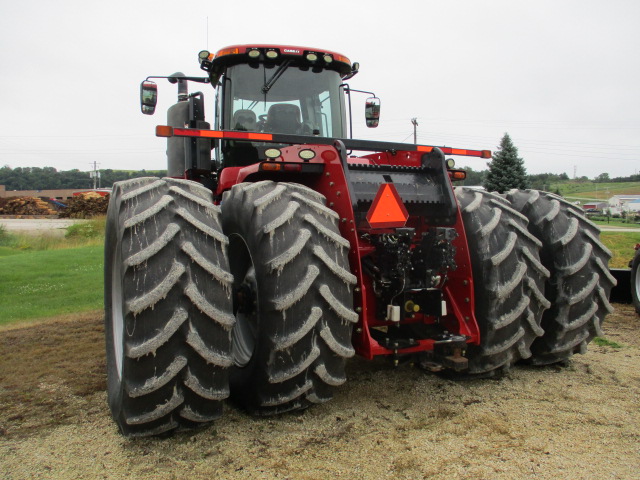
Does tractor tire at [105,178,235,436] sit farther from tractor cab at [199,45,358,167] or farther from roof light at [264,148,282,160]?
tractor cab at [199,45,358,167]

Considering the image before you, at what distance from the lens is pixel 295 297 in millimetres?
3068

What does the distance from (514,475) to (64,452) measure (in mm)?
2453

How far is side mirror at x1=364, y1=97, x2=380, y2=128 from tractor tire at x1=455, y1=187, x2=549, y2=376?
2764 mm

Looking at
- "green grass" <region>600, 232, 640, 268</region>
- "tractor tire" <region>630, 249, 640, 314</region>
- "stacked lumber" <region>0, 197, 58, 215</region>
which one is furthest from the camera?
"stacked lumber" <region>0, 197, 58, 215</region>

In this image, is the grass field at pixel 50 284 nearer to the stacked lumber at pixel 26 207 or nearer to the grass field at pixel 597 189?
the stacked lumber at pixel 26 207

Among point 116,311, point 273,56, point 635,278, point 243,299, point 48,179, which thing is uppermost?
point 48,179

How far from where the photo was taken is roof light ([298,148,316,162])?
3650mm

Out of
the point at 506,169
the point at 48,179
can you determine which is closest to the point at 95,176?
the point at 48,179

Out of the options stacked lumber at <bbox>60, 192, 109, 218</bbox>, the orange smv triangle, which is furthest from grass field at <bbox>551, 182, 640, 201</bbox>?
the orange smv triangle

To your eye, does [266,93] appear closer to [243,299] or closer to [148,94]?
[148,94]

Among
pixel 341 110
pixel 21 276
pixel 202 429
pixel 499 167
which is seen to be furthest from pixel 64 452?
pixel 499 167

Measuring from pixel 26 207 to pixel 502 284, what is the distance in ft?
137

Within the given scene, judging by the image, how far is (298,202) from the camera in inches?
130

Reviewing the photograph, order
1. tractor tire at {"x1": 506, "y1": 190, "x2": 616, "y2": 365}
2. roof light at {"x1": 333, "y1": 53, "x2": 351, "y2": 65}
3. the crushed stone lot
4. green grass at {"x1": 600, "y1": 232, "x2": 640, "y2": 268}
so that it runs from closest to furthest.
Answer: the crushed stone lot → tractor tire at {"x1": 506, "y1": 190, "x2": 616, "y2": 365} → roof light at {"x1": 333, "y1": 53, "x2": 351, "y2": 65} → green grass at {"x1": 600, "y1": 232, "x2": 640, "y2": 268}
